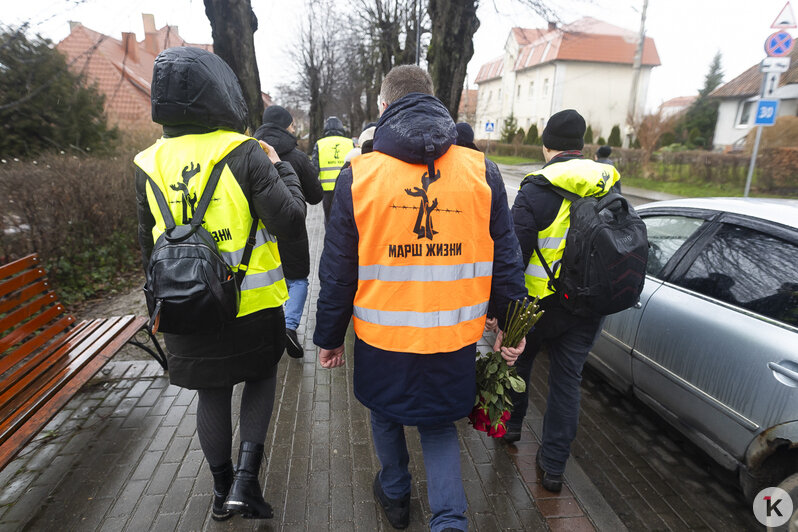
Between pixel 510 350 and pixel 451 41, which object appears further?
pixel 451 41

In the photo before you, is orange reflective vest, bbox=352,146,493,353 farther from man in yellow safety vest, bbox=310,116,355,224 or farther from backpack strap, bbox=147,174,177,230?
man in yellow safety vest, bbox=310,116,355,224

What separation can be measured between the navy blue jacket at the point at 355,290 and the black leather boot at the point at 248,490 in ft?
2.15

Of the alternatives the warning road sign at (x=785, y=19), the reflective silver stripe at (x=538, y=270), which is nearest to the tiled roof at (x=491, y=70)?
the warning road sign at (x=785, y=19)

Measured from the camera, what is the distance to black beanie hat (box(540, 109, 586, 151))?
2.58m

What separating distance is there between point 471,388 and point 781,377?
158 centimetres

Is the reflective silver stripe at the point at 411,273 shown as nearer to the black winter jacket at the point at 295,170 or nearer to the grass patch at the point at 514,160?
the black winter jacket at the point at 295,170

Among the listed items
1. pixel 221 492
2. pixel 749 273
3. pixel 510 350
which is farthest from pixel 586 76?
pixel 221 492

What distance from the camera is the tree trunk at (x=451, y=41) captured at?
664cm

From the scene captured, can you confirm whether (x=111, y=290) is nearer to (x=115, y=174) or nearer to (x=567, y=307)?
(x=115, y=174)

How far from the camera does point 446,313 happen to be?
5.99ft

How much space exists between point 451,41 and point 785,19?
504cm

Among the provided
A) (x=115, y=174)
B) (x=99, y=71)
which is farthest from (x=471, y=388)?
(x=99, y=71)

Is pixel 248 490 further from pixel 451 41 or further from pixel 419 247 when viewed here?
pixel 451 41

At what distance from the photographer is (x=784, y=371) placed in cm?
225
